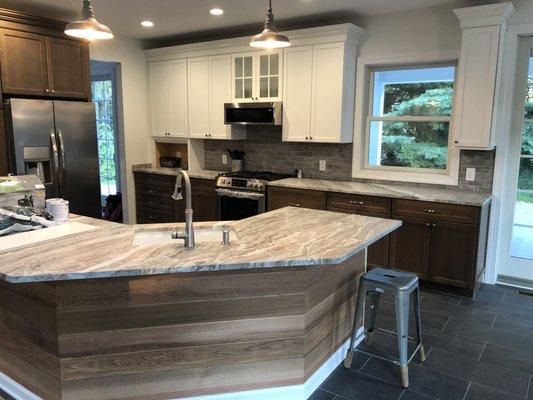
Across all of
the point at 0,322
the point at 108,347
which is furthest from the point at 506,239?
the point at 0,322

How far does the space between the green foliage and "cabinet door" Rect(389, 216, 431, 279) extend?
865 mm

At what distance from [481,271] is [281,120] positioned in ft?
8.35

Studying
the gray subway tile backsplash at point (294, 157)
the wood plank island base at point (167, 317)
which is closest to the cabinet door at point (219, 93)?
the gray subway tile backsplash at point (294, 157)

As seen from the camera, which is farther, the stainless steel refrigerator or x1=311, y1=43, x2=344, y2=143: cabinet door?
x1=311, y1=43, x2=344, y2=143: cabinet door

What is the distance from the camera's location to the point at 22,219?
257cm

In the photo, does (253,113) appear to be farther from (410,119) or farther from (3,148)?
(3,148)

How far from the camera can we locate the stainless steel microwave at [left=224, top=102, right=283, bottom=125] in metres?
4.80

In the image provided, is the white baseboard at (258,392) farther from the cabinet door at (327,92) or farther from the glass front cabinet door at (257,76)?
the glass front cabinet door at (257,76)

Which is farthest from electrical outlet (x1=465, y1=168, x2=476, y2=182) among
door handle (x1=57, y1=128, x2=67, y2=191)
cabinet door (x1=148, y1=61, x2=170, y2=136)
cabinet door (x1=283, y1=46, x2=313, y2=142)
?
door handle (x1=57, y1=128, x2=67, y2=191)

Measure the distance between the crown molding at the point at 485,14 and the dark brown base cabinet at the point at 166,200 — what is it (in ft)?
10.3

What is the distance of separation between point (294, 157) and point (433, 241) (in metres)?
1.98

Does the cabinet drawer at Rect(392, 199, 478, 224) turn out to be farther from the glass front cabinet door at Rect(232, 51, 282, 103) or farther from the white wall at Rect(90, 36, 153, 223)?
the white wall at Rect(90, 36, 153, 223)

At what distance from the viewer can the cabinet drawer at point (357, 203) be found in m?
4.03

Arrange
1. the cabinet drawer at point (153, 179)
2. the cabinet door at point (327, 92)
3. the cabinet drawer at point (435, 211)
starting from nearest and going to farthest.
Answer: the cabinet drawer at point (435, 211), the cabinet door at point (327, 92), the cabinet drawer at point (153, 179)
